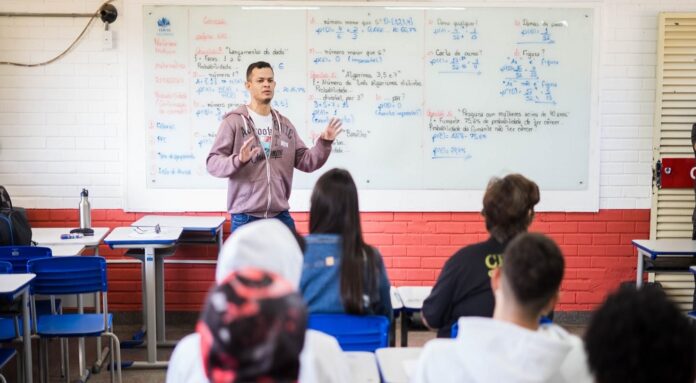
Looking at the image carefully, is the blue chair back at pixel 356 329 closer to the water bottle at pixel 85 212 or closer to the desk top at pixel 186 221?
the desk top at pixel 186 221

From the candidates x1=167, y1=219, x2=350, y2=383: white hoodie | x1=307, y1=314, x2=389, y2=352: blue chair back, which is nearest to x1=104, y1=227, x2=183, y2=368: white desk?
x1=307, y1=314, x2=389, y2=352: blue chair back

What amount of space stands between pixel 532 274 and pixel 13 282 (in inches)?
100

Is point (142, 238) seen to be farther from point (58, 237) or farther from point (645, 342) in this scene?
point (645, 342)

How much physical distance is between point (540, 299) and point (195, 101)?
390 centimetres

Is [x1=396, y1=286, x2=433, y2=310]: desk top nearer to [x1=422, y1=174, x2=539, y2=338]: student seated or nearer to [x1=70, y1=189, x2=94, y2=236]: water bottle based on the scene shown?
[x1=422, y1=174, x2=539, y2=338]: student seated

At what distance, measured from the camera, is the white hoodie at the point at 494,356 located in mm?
1631

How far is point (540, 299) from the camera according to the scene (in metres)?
1.81

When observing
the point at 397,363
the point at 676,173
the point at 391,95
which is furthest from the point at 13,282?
the point at 676,173

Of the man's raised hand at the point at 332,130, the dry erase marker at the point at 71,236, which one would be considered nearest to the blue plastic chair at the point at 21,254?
the dry erase marker at the point at 71,236

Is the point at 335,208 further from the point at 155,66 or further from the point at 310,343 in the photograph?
the point at 155,66

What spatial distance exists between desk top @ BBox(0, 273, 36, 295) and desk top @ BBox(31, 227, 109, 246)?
3.17 feet

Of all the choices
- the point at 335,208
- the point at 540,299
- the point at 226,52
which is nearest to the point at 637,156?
the point at 226,52

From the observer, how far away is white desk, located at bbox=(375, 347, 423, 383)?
216cm

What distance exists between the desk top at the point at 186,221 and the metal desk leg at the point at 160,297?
312mm
